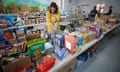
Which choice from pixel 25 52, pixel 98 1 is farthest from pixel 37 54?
pixel 98 1

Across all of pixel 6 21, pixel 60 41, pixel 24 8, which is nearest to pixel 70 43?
pixel 60 41

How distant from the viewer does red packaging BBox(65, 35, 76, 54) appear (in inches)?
56.3

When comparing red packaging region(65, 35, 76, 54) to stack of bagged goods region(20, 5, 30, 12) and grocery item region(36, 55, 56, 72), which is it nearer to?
grocery item region(36, 55, 56, 72)

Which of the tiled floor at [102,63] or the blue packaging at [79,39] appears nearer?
the blue packaging at [79,39]

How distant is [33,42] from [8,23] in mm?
2918

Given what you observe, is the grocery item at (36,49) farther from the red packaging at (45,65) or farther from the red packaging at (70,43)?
the red packaging at (70,43)

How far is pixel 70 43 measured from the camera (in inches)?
56.7

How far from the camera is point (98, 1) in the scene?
870 centimetres

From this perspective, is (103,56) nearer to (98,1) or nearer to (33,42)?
(33,42)

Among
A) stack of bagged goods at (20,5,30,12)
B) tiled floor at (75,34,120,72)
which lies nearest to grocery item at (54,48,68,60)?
tiled floor at (75,34,120,72)

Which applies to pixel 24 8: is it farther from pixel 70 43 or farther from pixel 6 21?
pixel 70 43

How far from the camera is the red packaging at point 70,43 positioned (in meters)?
A: 1.43

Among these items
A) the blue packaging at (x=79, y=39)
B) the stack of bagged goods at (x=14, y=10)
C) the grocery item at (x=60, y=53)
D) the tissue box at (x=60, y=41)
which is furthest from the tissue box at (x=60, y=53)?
the stack of bagged goods at (x=14, y=10)

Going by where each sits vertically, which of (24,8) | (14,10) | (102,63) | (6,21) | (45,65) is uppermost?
(24,8)
